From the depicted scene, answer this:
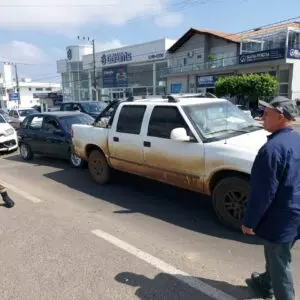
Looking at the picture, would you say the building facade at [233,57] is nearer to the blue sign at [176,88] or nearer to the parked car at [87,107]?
the blue sign at [176,88]

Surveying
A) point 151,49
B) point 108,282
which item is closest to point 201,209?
point 108,282

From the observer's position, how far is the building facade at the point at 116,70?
5072 centimetres

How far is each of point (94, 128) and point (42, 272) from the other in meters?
3.83

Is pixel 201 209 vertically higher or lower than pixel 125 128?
lower

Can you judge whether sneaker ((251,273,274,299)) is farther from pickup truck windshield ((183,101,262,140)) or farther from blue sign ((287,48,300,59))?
blue sign ((287,48,300,59))

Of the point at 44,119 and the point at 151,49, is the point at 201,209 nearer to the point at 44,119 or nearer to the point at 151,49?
the point at 44,119

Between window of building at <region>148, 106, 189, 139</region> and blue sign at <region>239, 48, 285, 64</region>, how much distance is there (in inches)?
1140

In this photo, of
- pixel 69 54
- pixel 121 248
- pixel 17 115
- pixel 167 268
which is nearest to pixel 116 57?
pixel 69 54

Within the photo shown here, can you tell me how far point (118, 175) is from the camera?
25.0ft

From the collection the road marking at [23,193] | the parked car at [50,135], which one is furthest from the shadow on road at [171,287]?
the parked car at [50,135]

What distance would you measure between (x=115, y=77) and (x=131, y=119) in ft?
173

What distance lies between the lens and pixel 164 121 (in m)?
5.59

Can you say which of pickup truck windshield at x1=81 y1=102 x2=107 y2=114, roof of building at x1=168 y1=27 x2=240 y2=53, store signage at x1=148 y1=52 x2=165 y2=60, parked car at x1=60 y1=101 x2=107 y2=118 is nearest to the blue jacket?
parked car at x1=60 y1=101 x2=107 y2=118

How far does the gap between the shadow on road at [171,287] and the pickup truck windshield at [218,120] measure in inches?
85.8
